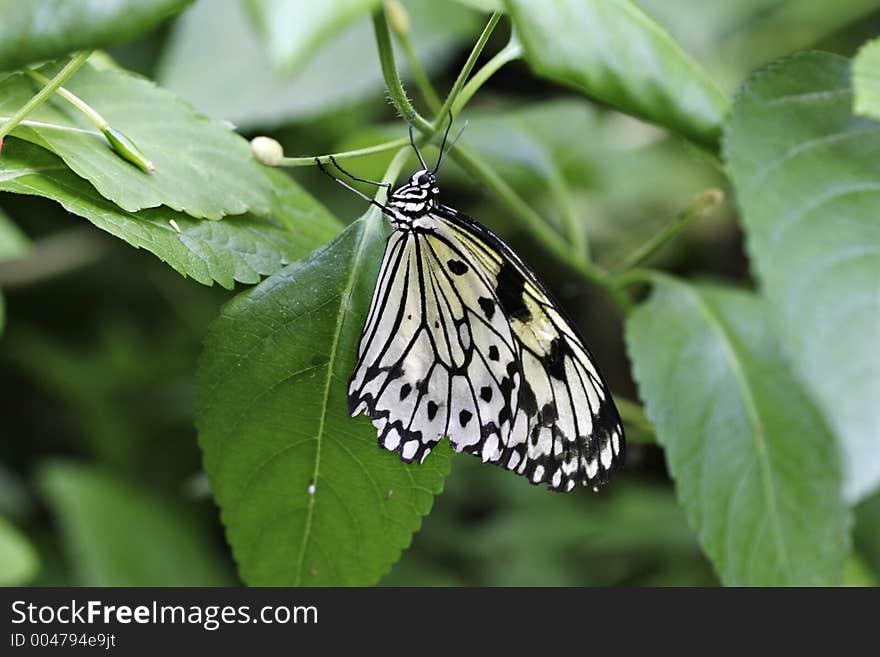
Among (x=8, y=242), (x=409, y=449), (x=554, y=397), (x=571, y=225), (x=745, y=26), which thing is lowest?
(x=409, y=449)

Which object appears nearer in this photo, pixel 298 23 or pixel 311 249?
pixel 298 23

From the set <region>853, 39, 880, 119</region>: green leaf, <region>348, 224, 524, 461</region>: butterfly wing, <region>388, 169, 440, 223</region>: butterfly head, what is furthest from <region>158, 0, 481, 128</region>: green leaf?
<region>853, 39, 880, 119</region>: green leaf

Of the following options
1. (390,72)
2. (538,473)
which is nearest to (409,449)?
(538,473)

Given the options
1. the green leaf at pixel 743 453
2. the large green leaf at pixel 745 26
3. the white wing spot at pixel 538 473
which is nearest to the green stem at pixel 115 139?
the white wing spot at pixel 538 473

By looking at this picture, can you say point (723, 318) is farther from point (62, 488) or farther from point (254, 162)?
point (62, 488)

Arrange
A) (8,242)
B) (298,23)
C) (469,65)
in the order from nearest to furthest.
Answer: (298,23) < (469,65) < (8,242)

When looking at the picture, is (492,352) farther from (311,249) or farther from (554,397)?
(311,249)
